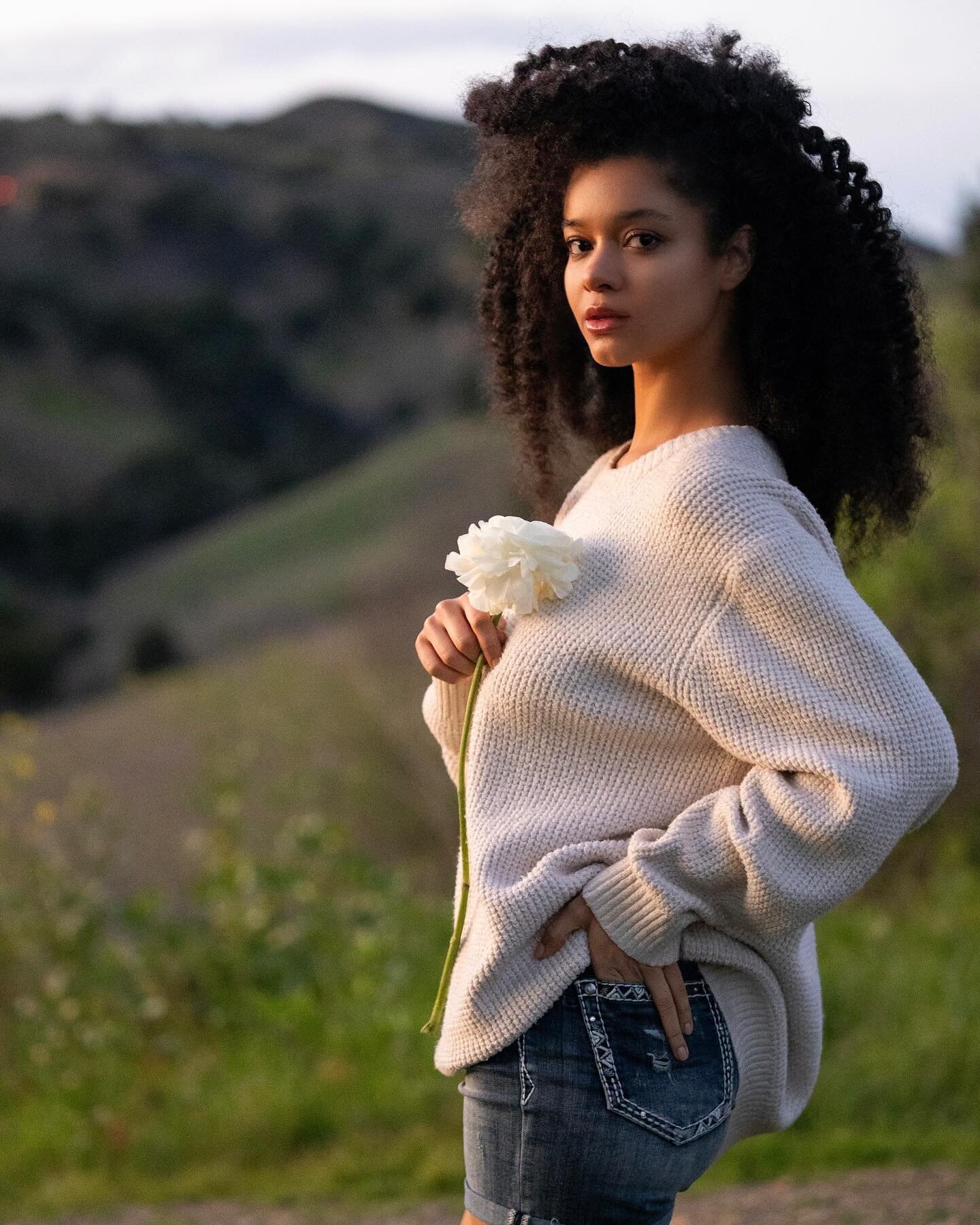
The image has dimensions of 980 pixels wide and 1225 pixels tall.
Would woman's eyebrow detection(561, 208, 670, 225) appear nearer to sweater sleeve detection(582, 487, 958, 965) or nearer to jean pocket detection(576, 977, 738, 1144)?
sweater sleeve detection(582, 487, 958, 965)

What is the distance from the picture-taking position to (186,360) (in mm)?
35375

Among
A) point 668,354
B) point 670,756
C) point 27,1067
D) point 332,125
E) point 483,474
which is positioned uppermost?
point 332,125

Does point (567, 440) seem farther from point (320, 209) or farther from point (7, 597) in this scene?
point (320, 209)

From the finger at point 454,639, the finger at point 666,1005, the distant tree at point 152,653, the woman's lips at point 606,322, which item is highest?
the woman's lips at point 606,322

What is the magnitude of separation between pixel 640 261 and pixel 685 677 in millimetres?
538

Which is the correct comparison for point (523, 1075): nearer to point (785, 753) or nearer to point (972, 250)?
point (785, 753)

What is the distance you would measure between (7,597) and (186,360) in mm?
14331

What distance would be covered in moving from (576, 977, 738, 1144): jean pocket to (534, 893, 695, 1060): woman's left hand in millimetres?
12

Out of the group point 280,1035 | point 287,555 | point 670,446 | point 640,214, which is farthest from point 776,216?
point 287,555

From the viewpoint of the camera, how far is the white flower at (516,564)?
1845mm

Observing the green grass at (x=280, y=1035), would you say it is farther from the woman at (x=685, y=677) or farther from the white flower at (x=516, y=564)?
the white flower at (x=516, y=564)

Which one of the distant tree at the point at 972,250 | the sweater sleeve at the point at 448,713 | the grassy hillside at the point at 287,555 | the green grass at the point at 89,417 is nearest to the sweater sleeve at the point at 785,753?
the sweater sleeve at the point at 448,713

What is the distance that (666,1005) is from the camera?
179 centimetres

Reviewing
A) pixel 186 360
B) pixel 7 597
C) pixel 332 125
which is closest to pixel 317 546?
pixel 7 597
